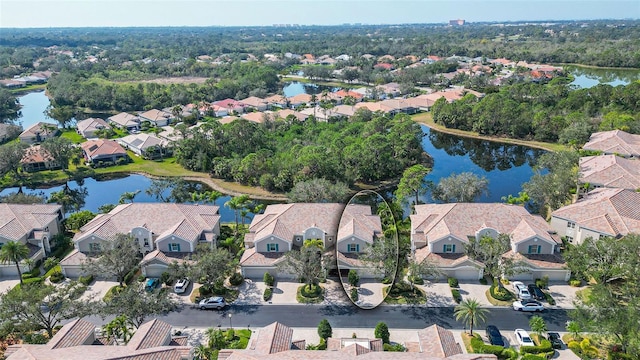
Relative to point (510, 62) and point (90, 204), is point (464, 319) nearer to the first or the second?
point (90, 204)

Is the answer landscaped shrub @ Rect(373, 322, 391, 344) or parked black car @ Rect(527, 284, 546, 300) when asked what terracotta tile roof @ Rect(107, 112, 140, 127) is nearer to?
landscaped shrub @ Rect(373, 322, 391, 344)

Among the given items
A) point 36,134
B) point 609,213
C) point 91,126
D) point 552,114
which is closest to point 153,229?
point 609,213

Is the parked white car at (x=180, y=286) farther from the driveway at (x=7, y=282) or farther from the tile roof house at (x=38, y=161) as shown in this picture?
the tile roof house at (x=38, y=161)

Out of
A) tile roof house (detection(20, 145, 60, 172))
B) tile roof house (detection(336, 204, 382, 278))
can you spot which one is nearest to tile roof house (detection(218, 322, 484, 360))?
tile roof house (detection(336, 204, 382, 278))

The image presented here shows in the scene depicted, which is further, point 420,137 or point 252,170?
point 420,137

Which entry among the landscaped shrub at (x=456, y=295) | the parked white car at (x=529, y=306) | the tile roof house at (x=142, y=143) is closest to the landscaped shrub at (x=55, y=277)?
the landscaped shrub at (x=456, y=295)

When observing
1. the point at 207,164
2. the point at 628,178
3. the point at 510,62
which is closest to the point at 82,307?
the point at 207,164

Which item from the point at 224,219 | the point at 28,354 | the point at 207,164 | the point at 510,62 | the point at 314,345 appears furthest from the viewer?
the point at 510,62
